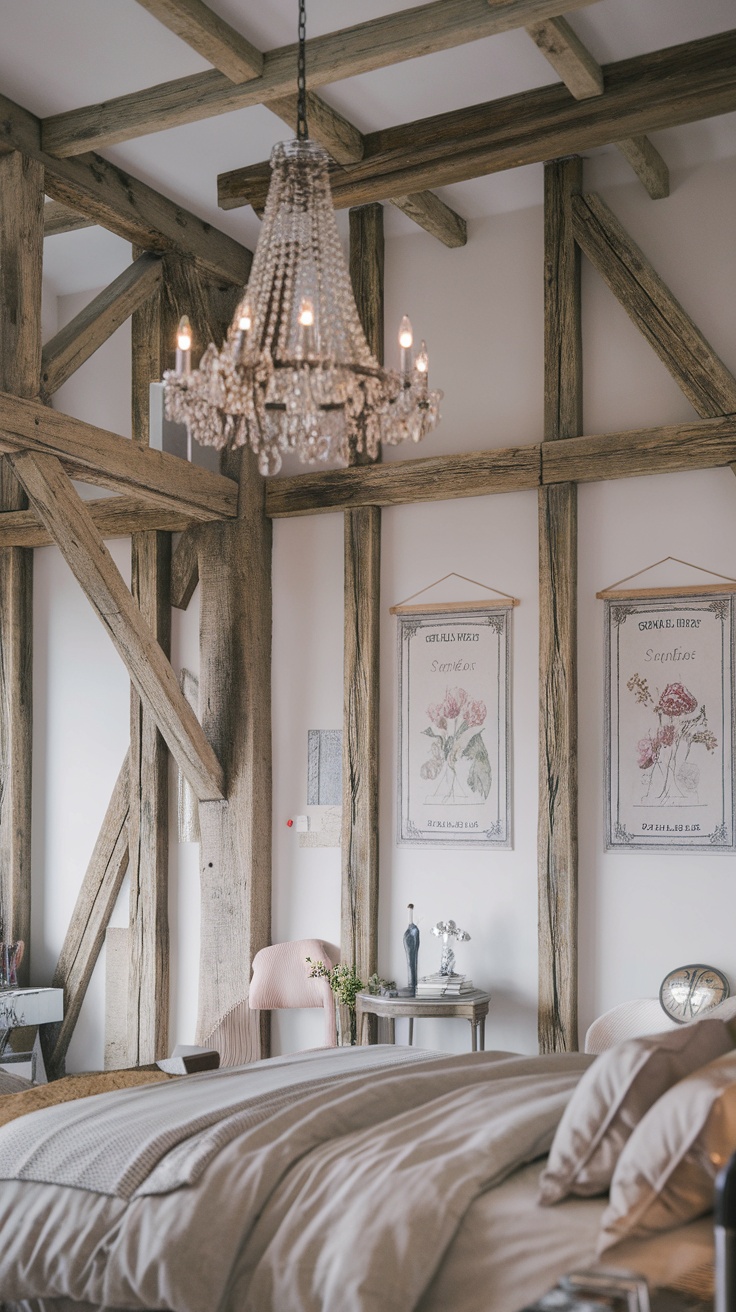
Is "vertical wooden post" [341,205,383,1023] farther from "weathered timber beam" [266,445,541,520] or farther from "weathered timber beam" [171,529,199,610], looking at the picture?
"weathered timber beam" [171,529,199,610]

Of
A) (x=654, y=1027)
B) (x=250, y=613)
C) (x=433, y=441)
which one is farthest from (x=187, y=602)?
(x=654, y=1027)

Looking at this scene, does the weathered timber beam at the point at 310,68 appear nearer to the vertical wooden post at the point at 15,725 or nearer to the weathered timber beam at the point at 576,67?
the weathered timber beam at the point at 576,67

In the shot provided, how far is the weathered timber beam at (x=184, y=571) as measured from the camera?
20.6ft

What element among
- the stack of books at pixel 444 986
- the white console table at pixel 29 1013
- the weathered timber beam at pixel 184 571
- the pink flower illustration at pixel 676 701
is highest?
the weathered timber beam at pixel 184 571

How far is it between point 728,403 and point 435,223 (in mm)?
1563

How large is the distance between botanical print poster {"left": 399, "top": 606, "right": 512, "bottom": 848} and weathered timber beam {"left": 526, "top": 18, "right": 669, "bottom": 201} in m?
1.94

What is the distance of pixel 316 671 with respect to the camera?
597 cm

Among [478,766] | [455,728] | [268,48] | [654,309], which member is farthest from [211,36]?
[478,766]

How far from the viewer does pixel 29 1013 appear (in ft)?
20.2

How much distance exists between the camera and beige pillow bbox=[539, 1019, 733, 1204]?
2.39 m

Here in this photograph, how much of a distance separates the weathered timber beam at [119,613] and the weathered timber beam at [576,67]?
234 cm

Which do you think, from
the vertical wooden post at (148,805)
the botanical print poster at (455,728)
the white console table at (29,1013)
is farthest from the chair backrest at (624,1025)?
the white console table at (29,1013)

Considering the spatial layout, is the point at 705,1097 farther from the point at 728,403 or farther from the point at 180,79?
the point at 180,79

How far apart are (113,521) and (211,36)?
2.74 metres
